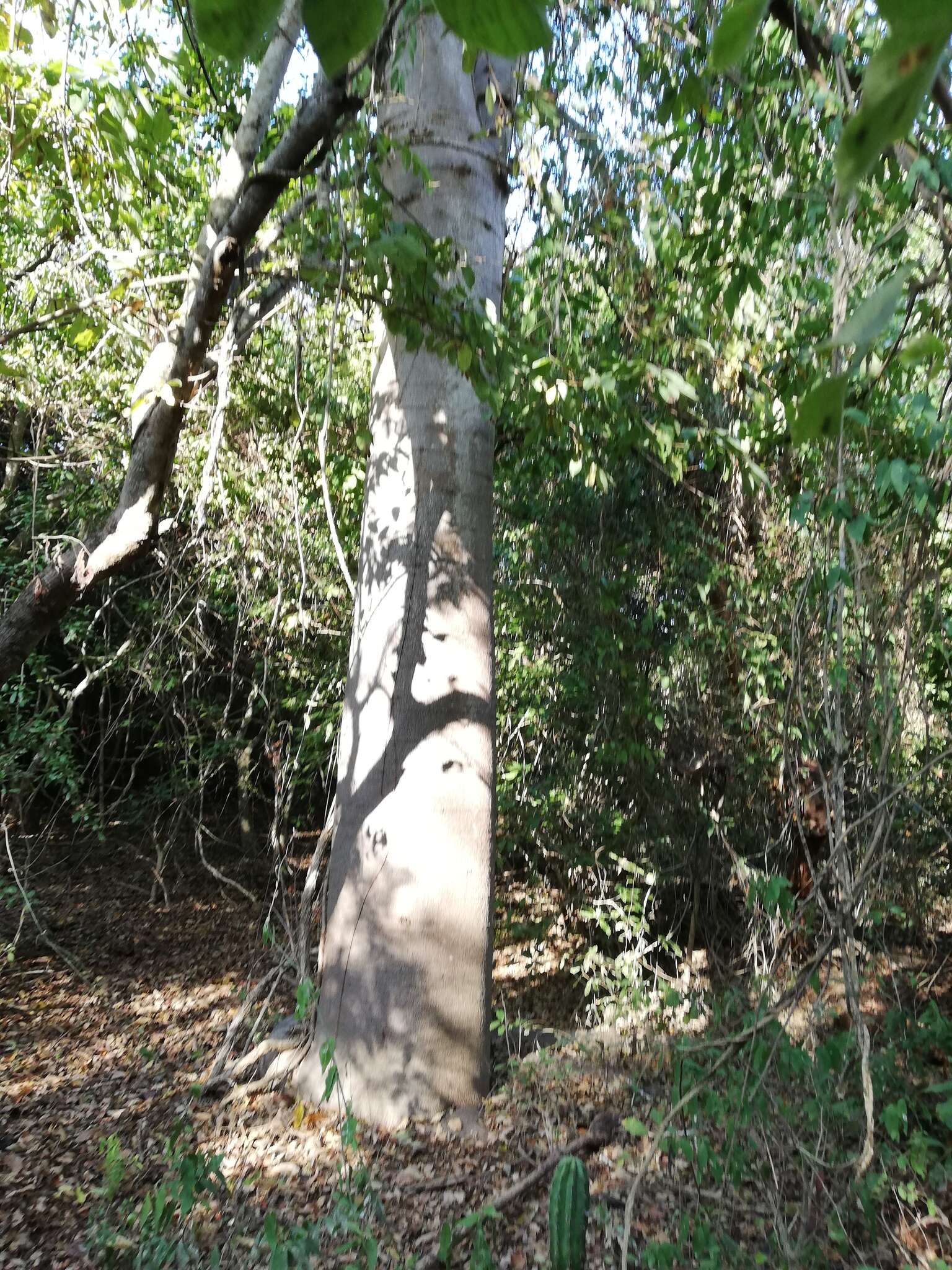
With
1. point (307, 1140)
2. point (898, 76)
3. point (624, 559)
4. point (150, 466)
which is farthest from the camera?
point (624, 559)

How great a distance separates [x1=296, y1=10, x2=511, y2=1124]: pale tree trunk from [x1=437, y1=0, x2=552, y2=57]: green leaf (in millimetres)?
3416

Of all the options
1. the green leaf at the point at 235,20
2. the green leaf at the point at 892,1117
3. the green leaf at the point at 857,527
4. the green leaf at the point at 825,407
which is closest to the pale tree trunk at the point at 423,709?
the green leaf at the point at 892,1117

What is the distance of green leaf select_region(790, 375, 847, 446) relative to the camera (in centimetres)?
74

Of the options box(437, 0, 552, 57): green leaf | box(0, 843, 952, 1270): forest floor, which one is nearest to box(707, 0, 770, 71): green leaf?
box(437, 0, 552, 57): green leaf

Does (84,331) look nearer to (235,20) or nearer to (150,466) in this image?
(150,466)

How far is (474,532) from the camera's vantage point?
4246mm

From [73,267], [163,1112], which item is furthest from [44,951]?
[73,267]

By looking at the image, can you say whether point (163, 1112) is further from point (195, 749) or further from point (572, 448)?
point (195, 749)

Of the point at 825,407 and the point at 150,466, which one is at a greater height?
the point at 150,466

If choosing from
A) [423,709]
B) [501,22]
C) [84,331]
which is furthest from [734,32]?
[84,331]

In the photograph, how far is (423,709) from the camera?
13.0ft

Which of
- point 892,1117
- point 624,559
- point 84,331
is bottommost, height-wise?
point 892,1117

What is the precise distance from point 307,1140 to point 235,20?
377cm

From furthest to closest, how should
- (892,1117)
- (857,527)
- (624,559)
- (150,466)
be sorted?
1. (624,559)
2. (150,466)
3. (892,1117)
4. (857,527)
